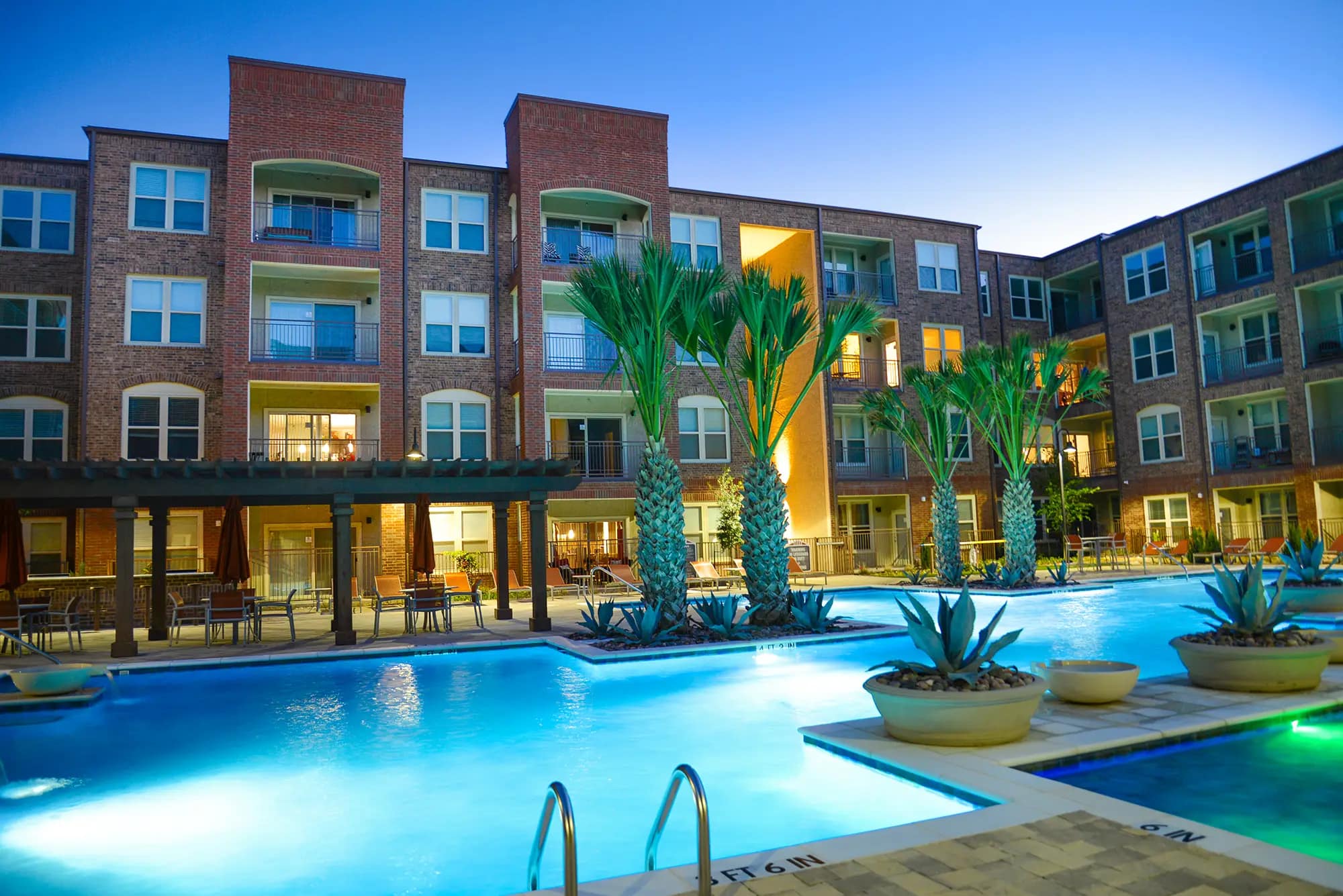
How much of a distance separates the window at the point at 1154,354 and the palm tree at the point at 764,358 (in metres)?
21.0

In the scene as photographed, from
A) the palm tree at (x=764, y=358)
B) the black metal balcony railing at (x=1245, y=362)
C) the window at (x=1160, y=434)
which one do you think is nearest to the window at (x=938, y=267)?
the window at (x=1160, y=434)

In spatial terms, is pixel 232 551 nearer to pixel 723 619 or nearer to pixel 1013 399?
pixel 723 619

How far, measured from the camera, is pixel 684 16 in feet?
74.6

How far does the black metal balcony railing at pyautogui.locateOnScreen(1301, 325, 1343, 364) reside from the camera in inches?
1019

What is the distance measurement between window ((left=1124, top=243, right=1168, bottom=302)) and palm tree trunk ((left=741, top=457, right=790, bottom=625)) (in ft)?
74.8

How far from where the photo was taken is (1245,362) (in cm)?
2914

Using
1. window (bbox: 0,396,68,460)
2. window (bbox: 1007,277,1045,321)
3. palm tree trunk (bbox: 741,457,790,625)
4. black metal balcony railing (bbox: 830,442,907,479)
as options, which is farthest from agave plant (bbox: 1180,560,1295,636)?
window (bbox: 1007,277,1045,321)

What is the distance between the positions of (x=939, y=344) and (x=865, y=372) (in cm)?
285

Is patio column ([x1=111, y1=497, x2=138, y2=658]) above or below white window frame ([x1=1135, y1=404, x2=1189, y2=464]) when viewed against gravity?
below

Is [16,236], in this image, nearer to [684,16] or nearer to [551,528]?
[551,528]

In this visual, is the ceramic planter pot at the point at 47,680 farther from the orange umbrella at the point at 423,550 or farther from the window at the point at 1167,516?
the window at the point at 1167,516

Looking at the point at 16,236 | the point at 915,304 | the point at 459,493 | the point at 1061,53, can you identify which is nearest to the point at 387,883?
the point at 459,493

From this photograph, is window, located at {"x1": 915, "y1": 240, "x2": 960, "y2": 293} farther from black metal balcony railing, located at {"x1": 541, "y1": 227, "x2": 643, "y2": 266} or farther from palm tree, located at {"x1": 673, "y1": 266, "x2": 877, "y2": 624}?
palm tree, located at {"x1": 673, "y1": 266, "x2": 877, "y2": 624}

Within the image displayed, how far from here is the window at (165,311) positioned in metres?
23.0
